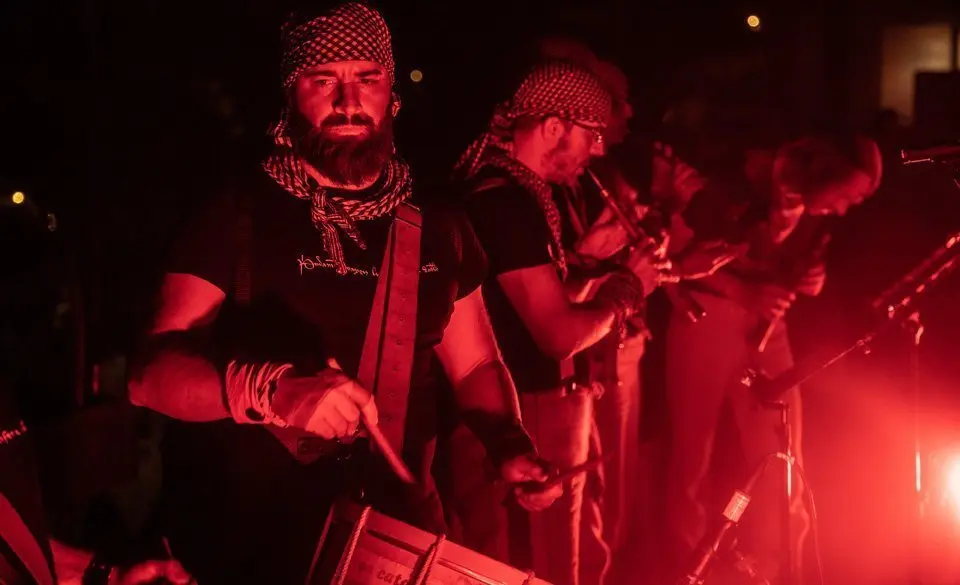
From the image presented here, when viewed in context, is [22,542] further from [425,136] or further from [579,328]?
[425,136]

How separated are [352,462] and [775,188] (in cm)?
368

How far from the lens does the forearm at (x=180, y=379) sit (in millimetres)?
2635

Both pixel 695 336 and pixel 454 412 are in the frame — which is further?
pixel 695 336

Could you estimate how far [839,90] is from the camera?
368 inches

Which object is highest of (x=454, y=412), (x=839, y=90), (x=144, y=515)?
(x=839, y=90)

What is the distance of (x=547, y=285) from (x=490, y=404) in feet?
2.95

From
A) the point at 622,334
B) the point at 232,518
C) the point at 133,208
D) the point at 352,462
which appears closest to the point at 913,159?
the point at 622,334

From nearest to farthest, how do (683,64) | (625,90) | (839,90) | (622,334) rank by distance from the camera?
(622,334), (625,90), (683,64), (839,90)

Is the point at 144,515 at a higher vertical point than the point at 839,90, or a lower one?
lower

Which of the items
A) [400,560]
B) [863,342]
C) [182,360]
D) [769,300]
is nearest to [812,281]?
[769,300]

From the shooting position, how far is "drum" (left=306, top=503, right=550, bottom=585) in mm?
2459

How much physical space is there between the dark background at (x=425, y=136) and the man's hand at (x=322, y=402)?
681 millimetres

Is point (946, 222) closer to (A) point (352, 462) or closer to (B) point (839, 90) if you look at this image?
(B) point (839, 90)

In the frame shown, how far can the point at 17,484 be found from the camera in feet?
7.82
